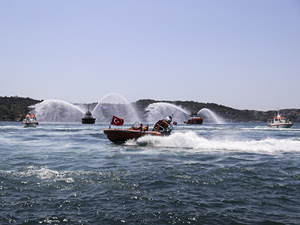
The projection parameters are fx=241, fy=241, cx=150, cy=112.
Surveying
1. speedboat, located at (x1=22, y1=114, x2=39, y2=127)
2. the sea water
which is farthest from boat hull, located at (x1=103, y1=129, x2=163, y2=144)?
speedboat, located at (x1=22, y1=114, x2=39, y2=127)

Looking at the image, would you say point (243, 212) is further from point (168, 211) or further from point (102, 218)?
point (102, 218)

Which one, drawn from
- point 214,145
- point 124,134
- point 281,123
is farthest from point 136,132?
point 281,123

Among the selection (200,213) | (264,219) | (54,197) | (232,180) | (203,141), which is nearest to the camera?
(264,219)

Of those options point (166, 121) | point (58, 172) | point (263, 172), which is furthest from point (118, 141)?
point (263, 172)

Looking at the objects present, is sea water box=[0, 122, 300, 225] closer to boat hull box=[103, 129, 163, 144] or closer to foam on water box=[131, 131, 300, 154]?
foam on water box=[131, 131, 300, 154]

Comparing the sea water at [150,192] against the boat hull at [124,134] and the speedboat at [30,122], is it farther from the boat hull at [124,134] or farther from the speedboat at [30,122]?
the speedboat at [30,122]

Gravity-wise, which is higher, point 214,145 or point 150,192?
point 214,145

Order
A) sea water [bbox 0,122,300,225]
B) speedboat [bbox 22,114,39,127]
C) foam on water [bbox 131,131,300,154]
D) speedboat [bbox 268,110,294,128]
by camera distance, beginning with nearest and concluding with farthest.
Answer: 1. sea water [bbox 0,122,300,225]
2. foam on water [bbox 131,131,300,154]
3. speedboat [bbox 22,114,39,127]
4. speedboat [bbox 268,110,294,128]

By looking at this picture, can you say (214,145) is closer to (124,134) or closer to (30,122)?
(124,134)

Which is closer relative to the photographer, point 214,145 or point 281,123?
point 214,145

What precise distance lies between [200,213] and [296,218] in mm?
2689

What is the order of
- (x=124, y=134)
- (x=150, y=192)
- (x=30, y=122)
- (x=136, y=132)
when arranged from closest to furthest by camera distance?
(x=150, y=192) < (x=136, y=132) < (x=124, y=134) < (x=30, y=122)

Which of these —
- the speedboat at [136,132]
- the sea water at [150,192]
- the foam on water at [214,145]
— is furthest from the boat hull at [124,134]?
the sea water at [150,192]

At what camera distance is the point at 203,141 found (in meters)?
25.4
